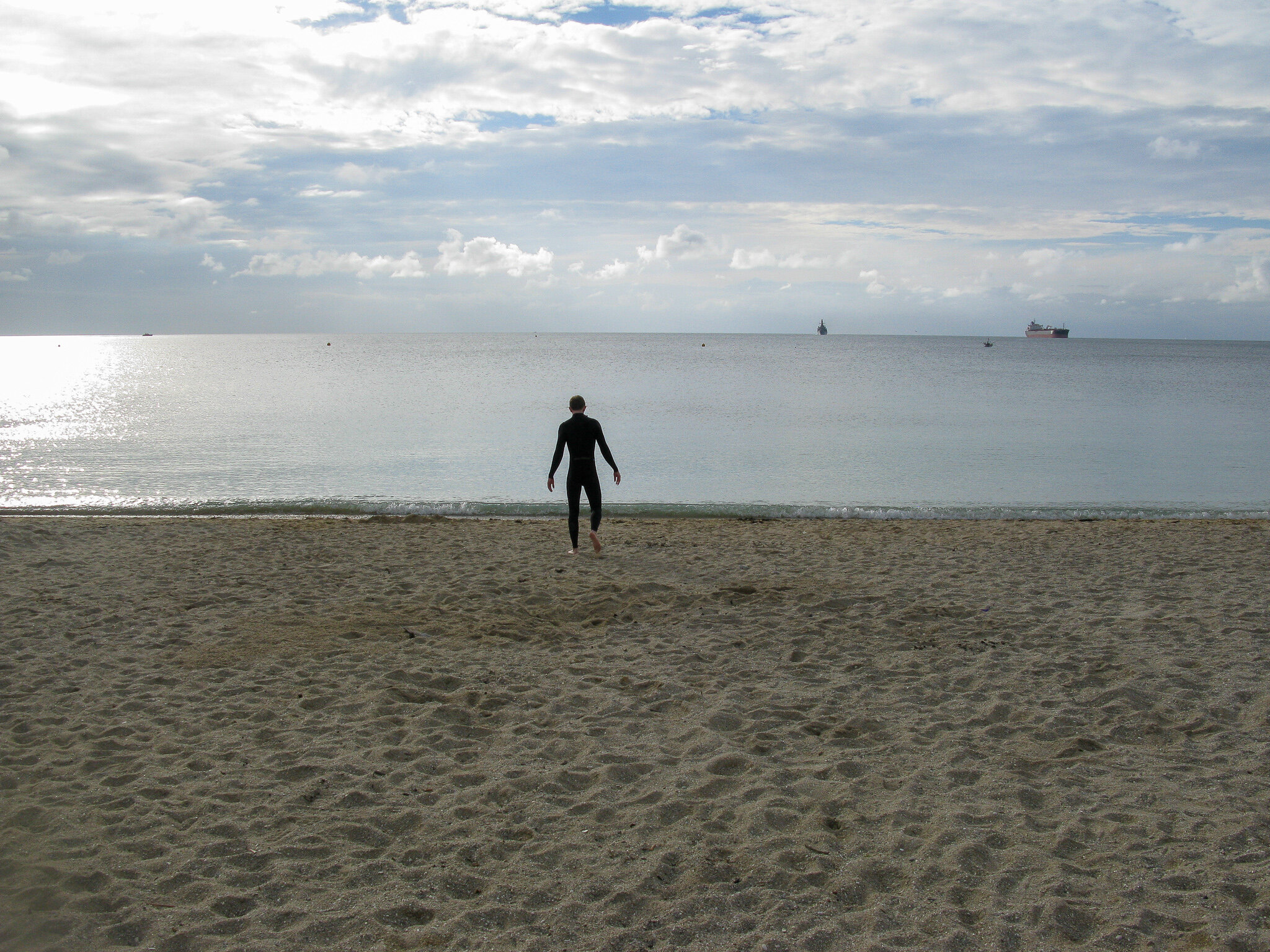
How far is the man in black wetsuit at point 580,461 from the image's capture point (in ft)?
31.9

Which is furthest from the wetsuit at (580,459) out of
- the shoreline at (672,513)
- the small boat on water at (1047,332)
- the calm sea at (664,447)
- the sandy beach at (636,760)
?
the small boat on water at (1047,332)

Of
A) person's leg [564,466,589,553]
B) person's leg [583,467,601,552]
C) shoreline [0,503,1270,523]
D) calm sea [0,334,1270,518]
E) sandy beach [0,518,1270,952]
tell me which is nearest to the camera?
sandy beach [0,518,1270,952]

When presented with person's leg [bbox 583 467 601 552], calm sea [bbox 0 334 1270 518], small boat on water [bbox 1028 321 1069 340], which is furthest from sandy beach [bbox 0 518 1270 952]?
small boat on water [bbox 1028 321 1069 340]

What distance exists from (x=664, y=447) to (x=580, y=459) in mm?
13538

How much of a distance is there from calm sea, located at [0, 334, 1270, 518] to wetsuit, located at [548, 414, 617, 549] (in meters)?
4.35

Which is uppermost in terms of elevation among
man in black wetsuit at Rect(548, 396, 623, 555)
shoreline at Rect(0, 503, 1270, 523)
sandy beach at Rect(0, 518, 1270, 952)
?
→ man in black wetsuit at Rect(548, 396, 623, 555)

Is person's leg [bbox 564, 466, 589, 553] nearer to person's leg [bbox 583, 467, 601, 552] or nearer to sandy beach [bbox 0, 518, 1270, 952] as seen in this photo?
person's leg [bbox 583, 467, 601, 552]

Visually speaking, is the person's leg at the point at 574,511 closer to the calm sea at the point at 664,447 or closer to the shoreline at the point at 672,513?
the shoreline at the point at 672,513

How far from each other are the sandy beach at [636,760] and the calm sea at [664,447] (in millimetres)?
6530

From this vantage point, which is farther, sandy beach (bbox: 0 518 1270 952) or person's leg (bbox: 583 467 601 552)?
person's leg (bbox: 583 467 601 552)

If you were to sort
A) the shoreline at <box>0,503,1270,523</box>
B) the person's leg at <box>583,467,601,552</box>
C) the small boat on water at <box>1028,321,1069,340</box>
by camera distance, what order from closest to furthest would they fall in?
the person's leg at <box>583,467,601,552</box>, the shoreline at <box>0,503,1270,523</box>, the small boat on water at <box>1028,321,1069,340</box>

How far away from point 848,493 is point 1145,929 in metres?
13.3

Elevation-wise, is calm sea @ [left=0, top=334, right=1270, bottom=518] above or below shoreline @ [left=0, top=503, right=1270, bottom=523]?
above

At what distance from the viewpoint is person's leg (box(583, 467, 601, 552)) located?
9992mm
